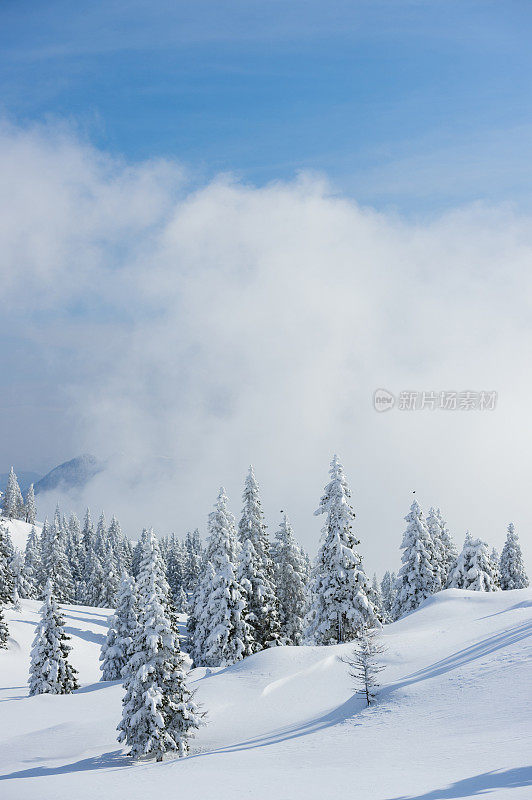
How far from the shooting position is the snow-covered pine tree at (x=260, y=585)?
4712 centimetres

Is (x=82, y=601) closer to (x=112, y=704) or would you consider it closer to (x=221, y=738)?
(x=112, y=704)

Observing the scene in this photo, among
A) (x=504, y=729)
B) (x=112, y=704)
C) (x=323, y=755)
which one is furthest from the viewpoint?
(x=112, y=704)

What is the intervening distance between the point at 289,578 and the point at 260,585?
26.4 ft

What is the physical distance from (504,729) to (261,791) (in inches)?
302

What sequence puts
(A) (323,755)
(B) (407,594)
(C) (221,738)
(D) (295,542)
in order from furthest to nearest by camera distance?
(D) (295,542) → (B) (407,594) → (C) (221,738) → (A) (323,755)

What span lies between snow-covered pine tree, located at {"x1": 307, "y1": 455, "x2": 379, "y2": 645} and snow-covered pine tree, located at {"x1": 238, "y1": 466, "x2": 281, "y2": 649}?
203 inches

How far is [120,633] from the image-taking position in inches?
1983

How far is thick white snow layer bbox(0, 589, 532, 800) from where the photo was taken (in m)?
15.0

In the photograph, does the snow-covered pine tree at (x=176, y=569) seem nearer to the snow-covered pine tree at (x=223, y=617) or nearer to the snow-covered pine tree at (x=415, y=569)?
the snow-covered pine tree at (x=223, y=617)

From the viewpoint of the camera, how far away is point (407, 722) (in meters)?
20.5

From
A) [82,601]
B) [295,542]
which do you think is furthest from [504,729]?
[82,601]

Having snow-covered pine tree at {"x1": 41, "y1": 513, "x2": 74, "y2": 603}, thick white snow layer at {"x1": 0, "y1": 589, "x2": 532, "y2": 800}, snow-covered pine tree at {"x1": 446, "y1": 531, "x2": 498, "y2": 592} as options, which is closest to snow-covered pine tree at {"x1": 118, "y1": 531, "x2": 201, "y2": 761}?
thick white snow layer at {"x1": 0, "y1": 589, "x2": 532, "y2": 800}

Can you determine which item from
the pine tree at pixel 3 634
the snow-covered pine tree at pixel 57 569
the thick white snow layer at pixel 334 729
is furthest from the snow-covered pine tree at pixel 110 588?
the thick white snow layer at pixel 334 729

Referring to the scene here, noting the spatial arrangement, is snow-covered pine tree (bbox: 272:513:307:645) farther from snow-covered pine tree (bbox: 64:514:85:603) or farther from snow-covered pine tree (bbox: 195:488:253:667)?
snow-covered pine tree (bbox: 64:514:85:603)
